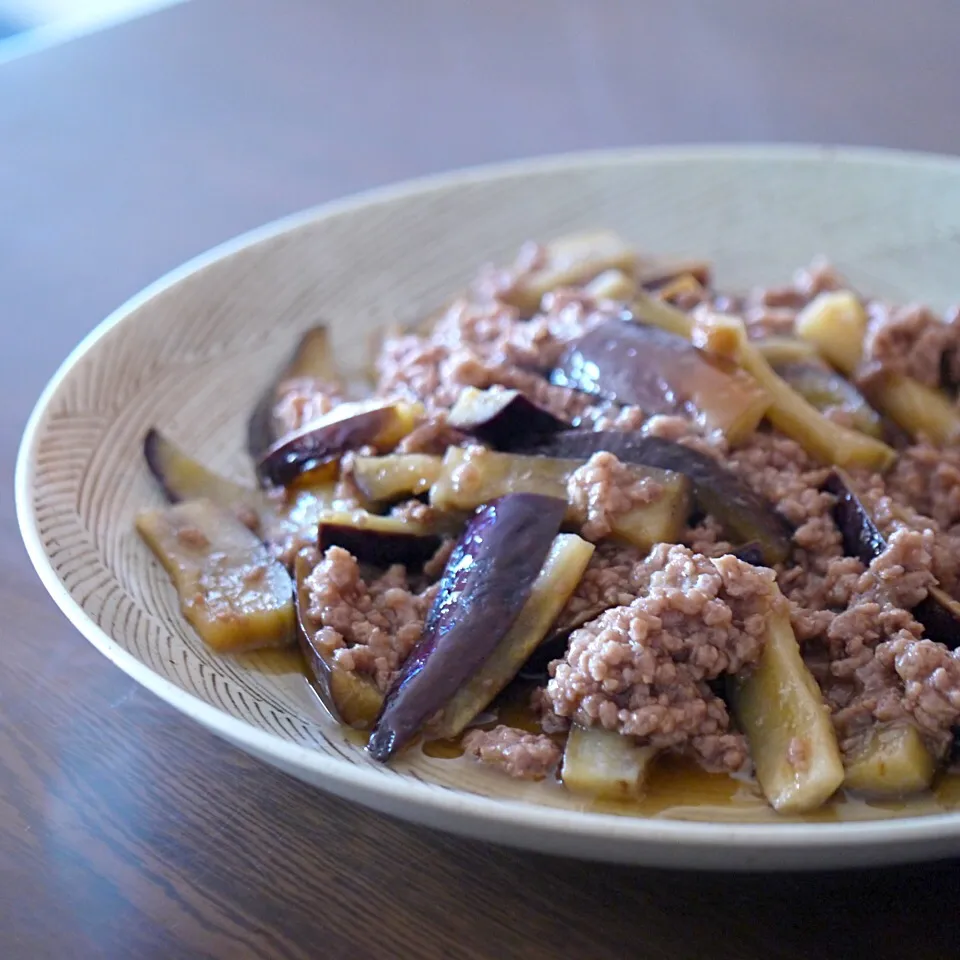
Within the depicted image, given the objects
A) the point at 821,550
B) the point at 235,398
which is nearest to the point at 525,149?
the point at 235,398

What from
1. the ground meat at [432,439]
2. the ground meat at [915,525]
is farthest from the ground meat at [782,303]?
the ground meat at [432,439]

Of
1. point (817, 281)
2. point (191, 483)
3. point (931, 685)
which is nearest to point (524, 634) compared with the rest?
point (931, 685)

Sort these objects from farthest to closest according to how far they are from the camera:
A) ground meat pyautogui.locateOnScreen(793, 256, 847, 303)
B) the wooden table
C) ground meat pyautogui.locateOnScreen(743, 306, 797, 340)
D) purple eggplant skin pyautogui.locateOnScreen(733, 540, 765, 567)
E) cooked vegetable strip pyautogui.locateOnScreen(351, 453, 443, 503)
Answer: ground meat pyautogui.locateOnScreen(793, 256, 847, 303) → ground meat pyautogui.locateOnScreen(743, 306, 797, 340) → cooked vegetable strip pyautogui.locateOnScreen(351, 453, 443, 503) → purple eggplant skin pyautogui.locateOnScreen(733, 540, 765, 567) → the wooden table

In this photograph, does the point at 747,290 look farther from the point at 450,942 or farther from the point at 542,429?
the point at 450,942

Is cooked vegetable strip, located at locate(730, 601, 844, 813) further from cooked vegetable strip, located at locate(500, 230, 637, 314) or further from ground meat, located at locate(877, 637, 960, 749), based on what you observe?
cooked vegetable strip, located at locate(500, 230, 637, 314)

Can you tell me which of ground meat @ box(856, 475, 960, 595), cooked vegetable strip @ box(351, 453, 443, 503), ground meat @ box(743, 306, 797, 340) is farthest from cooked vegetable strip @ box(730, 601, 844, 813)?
ground meat @ box(743, 306, 797, 340)

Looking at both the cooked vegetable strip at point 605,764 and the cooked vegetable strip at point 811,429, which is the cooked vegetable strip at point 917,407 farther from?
the cooked vegetable strip at point 605,764

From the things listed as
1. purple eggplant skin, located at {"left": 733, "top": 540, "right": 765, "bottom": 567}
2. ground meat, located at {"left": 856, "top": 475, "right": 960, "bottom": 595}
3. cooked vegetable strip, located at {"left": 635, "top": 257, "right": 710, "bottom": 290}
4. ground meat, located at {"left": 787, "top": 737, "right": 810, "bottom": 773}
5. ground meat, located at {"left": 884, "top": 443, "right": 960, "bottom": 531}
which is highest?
cooked vegetable strip, located at {"left": 635, "top": 257, "right": 710, "bottom": 290}
